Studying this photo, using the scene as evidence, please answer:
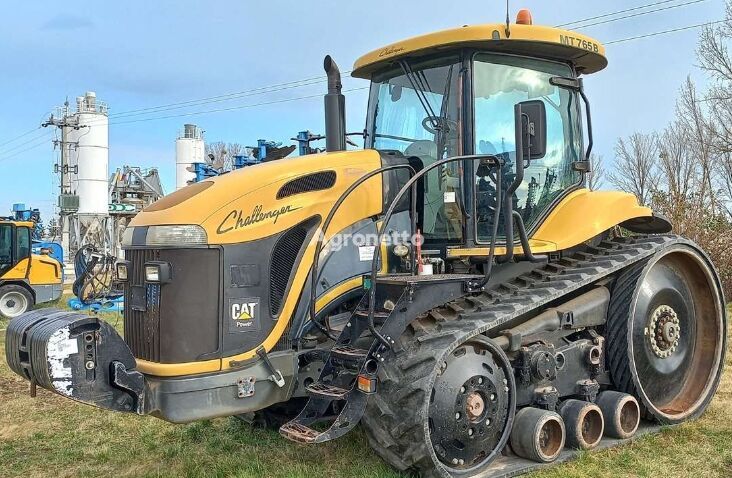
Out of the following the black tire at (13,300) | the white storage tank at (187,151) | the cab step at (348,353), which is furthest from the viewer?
the white storage tank at (187,151)

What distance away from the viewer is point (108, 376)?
402 centimetres

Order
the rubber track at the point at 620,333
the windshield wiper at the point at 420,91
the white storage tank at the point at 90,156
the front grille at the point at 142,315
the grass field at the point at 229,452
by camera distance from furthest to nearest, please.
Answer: the white storage tank at the point at 90,156 < the rubber track at the point at 620,333 < the windshield wiper at the point at 420,91 < the grass field at the point at 229,452 < the front grille at the point at 142,315

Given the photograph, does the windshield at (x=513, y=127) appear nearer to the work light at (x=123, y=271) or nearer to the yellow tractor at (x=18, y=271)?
the work light at (x=123, y=271)

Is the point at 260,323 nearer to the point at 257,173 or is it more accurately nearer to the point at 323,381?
the point at 323,381

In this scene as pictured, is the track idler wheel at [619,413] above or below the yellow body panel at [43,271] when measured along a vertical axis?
below

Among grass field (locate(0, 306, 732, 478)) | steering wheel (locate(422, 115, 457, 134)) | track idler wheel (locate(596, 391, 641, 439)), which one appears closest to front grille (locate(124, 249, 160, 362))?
grass field (locate(0, 306, 732, 478))

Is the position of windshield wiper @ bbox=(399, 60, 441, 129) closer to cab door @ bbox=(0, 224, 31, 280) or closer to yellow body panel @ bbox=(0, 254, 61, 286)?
cab door @ bbox=(0, 224, 31, 280)

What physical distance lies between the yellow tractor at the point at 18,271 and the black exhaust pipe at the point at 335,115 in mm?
12710

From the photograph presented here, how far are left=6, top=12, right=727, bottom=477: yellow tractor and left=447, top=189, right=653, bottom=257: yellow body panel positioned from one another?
0.02 metres

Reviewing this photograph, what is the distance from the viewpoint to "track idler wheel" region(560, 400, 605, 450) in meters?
5.01

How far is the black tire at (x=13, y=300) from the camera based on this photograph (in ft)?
52.0

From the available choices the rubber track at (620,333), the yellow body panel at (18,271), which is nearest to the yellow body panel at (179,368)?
the rubber track at (620,333)

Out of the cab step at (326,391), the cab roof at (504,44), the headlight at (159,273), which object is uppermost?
the cab roof at (504,44)

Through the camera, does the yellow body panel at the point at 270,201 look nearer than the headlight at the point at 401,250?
Yes
